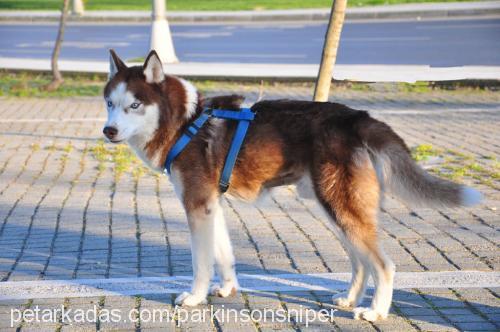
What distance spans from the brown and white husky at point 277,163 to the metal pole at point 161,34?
407 inches

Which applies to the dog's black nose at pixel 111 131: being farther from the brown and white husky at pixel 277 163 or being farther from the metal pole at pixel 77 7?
the metal pole at pixel 77 7

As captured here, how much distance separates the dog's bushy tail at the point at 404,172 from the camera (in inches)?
186

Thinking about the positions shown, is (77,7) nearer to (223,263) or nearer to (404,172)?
(223,263)

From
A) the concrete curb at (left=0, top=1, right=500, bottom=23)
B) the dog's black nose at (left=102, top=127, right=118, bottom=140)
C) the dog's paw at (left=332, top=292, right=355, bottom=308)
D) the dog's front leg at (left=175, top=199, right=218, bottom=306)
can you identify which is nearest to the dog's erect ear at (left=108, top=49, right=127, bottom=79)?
the dog's black nose at (left=102, top=127, right=118, bottom=140)

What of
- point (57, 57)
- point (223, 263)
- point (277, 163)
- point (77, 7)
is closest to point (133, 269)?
point (223, 263)

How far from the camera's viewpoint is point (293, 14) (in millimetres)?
24250

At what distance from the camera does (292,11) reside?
80.8 ft

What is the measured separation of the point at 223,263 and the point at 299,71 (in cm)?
957

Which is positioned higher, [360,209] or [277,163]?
[277,163]

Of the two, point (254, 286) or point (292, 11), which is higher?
point (292, 11)

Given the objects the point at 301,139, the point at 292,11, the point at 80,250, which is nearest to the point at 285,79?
the point at 80,250

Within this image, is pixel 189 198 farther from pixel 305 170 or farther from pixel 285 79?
pixel 285 79

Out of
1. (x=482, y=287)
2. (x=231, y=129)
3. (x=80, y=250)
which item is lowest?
(x=80, y=250)

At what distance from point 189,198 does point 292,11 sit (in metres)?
20.2
